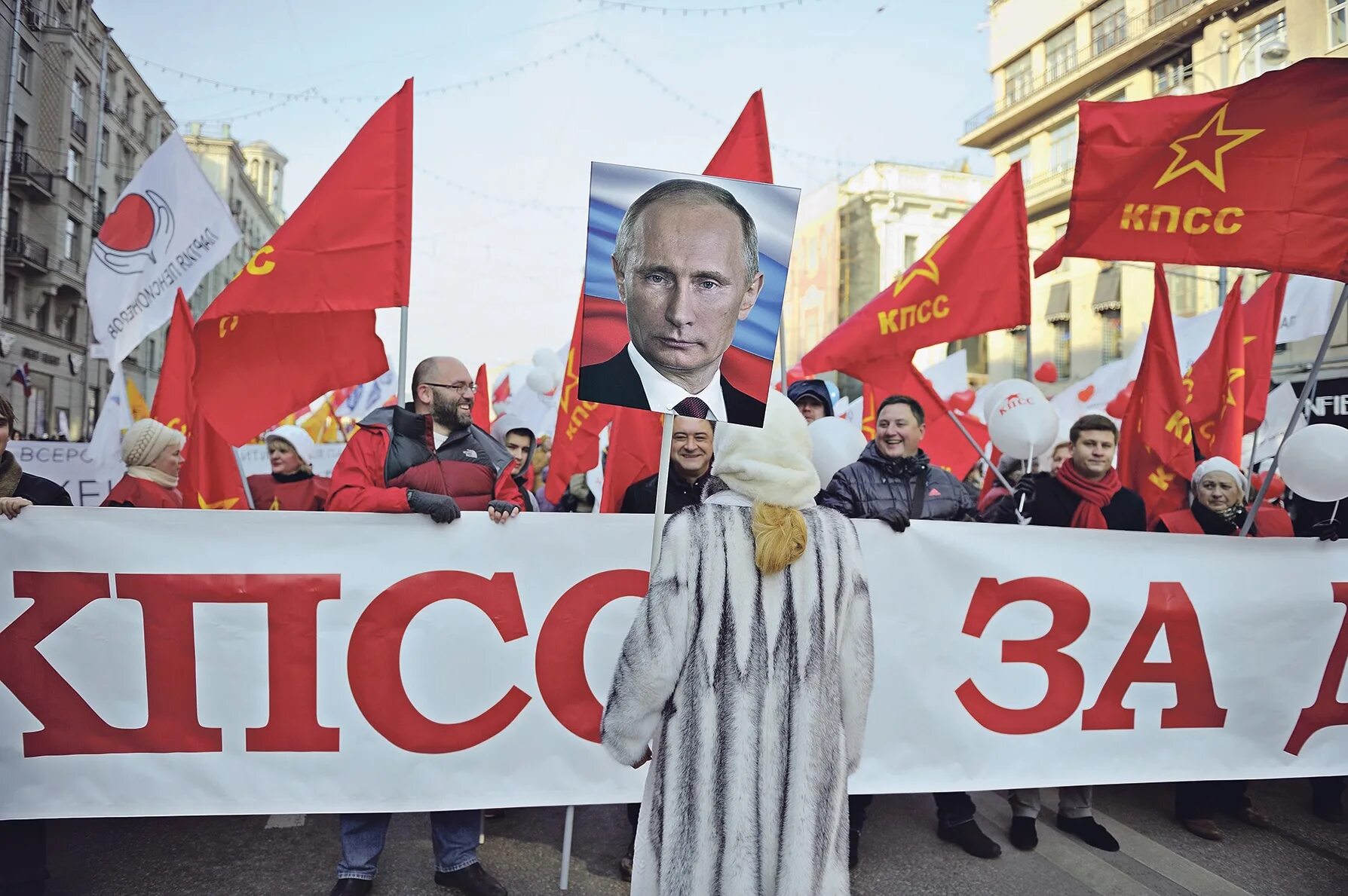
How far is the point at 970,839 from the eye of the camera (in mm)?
3926

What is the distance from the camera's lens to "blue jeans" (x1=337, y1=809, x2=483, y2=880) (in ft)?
11.1

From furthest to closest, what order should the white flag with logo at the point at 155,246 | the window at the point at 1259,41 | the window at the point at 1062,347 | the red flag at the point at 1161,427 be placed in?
the window at the point at 1062,347 → the window at the point at 1259,41 → the white flag with logo at the point at 155,246 → the red flag at the point at 1161,427

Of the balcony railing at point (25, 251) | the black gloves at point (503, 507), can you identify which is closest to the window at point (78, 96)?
the balcony railing at point (25, 251)

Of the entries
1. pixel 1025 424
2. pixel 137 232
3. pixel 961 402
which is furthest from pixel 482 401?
pixel 961 402

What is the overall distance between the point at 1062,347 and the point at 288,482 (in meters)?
29.6

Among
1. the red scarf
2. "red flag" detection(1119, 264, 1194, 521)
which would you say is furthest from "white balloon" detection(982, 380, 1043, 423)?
the red scarf

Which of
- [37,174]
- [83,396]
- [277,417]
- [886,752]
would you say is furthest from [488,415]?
[83,396]

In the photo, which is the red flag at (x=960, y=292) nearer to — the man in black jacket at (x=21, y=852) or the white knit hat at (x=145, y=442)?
the white knit hat at (x=145, y=442)

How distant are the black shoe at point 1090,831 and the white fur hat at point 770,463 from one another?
108 inches

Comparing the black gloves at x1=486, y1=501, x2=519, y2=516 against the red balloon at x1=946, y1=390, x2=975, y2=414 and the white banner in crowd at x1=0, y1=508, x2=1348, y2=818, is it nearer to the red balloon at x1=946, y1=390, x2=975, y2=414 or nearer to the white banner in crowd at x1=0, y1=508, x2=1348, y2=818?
the white banner in crowd at x1=0, y1=508, x2=1348, y2=818

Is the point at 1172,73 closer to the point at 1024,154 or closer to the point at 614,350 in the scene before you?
the point at 1024,154

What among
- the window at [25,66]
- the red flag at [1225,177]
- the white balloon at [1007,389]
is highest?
the window at [25,66]

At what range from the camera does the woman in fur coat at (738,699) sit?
2.22 meters

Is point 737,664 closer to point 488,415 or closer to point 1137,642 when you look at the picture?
point 1137,642
